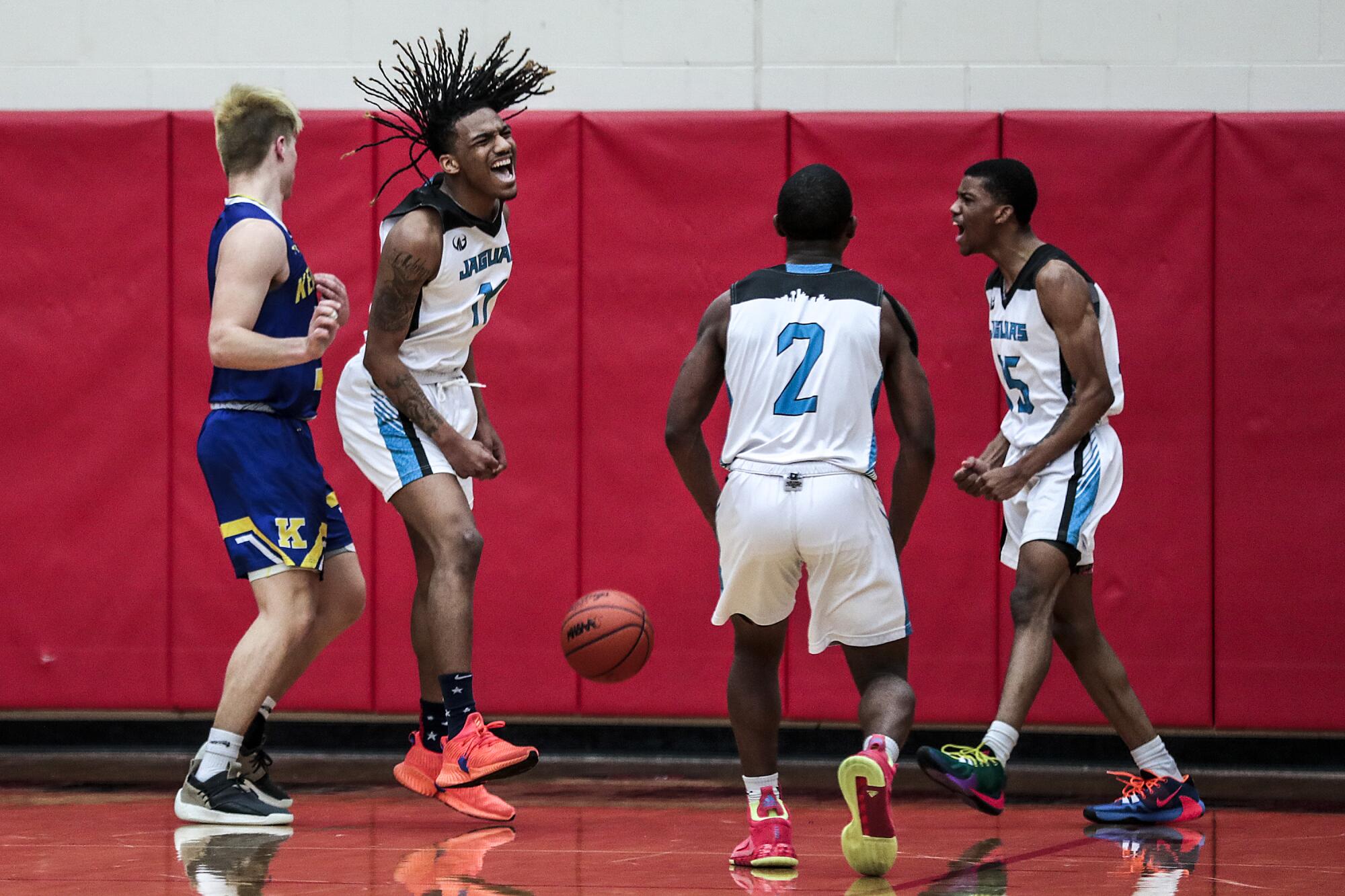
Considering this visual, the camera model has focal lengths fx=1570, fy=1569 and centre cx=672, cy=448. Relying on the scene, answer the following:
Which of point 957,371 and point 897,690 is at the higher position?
point 957,371

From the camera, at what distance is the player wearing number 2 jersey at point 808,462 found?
3783 millimetres

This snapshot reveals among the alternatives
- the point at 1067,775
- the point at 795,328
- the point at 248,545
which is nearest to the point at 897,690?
the point at 795,328

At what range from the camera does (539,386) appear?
621 cm

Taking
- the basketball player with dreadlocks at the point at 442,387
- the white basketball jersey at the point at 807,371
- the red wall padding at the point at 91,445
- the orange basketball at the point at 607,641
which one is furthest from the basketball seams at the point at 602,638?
the red wall padding at the point at 91,445

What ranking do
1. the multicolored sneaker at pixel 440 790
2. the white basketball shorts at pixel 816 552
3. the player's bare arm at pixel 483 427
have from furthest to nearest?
the player's bare arm at pixel 483 427, the multicolored sneaker at pixel 440 790, the white basketball shorts at pixel 816 552

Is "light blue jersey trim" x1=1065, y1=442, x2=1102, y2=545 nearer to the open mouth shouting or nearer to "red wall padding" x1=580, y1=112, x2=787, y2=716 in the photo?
"red wall padding" x1=580, y1=112, x2=787, y2=716

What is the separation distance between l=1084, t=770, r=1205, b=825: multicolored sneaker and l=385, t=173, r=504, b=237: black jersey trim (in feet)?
8.25

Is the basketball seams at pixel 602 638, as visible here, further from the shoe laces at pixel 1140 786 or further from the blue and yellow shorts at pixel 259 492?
the shoe laces at pixel 1140 786

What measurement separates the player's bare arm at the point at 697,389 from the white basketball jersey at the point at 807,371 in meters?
0.05

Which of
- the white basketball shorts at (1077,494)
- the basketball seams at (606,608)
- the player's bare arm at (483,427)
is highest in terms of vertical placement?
the player's bare arm at (483,427)

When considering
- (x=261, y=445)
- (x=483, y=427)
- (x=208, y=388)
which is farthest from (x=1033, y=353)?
(x=208, y=388)

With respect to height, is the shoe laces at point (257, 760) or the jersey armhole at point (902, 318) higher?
the jersey armhole at point (902, 318)

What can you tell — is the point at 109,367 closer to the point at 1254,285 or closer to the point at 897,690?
the point at 897,690

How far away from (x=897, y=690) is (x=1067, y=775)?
236 cm
